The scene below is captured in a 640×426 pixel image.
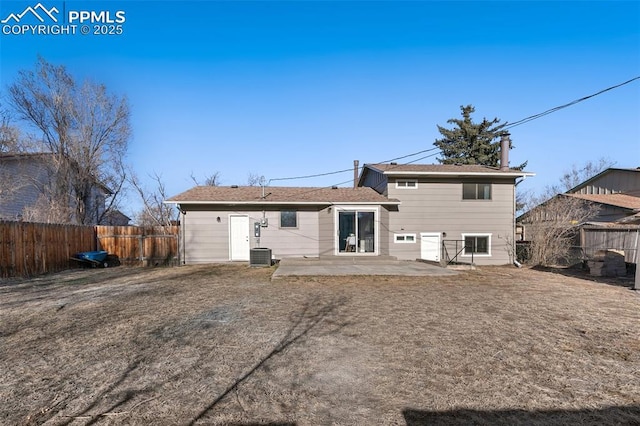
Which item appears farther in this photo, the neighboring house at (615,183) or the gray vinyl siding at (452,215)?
the neighboring house at (615,183)

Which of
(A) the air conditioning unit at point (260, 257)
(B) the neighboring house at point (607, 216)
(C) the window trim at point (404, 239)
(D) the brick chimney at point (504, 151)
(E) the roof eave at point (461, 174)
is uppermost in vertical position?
(D) the brick chimney at point (504, 151)

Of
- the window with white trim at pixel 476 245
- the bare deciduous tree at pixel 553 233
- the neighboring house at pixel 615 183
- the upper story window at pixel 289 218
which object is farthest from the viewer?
the neighboring house at pixel 615 183

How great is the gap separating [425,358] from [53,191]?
21.8 m

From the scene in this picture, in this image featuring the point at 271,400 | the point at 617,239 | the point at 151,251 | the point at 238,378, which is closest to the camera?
the point at 271,400

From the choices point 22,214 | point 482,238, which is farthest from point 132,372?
point 22,214

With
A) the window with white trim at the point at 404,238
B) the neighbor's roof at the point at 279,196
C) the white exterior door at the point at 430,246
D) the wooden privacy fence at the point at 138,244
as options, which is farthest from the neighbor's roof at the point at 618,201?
the wooden privacy fence at the point at 138,244

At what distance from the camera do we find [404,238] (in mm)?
14344

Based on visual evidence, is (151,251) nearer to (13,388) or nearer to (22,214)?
(22,214)

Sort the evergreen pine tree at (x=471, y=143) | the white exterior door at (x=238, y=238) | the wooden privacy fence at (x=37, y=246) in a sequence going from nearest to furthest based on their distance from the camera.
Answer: the wooden privacy fence at (x=37, y=246), the white exterior door at (x=238, y=238), the evergreen pine tree at (x=471, y=143)

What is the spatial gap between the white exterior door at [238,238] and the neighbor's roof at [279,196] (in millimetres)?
914

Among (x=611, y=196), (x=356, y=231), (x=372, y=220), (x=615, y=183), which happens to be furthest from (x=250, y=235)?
(x=615, y=183)

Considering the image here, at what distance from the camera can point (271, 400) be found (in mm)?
2924

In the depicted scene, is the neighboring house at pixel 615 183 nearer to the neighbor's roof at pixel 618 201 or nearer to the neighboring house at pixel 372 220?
the neighbor's roof at pixel 618 201

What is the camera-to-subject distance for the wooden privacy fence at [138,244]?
14.3 meters
